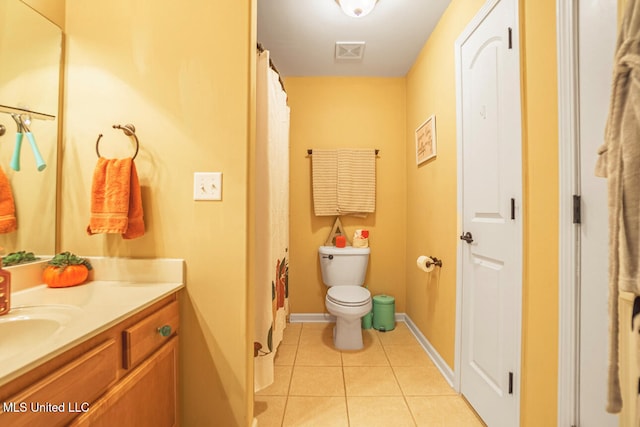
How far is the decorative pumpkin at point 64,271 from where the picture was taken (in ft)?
3.18

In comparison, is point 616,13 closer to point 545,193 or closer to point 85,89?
point 545,193

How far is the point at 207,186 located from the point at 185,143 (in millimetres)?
213

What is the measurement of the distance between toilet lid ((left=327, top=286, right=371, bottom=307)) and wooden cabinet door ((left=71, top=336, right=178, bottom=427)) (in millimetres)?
1153

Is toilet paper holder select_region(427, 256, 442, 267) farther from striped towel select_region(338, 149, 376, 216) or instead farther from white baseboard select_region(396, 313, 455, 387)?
striped towel select_region(338, 149, 376, 216)

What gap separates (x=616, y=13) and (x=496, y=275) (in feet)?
3.29

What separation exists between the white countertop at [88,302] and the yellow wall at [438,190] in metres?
1.58

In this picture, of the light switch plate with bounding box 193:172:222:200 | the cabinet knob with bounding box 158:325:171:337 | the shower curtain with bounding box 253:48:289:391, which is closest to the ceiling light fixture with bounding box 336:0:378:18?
the shower curtain with bounding box 253:48:289:391

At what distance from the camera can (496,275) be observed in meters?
1.20

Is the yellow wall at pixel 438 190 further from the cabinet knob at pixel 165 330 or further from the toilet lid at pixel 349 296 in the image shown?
the cabinet knob at pixel 165 330

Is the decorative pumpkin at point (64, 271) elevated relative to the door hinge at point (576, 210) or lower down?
lower down

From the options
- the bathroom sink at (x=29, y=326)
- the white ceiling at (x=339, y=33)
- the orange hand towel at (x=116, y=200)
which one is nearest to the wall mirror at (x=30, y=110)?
the orange hand towel at (x=116, y=200)

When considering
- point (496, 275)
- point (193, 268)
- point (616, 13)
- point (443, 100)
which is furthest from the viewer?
point (443, 100)

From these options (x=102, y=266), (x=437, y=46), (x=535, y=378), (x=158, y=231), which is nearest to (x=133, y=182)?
(x=158, y=231)

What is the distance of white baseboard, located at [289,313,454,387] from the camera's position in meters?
1.62
